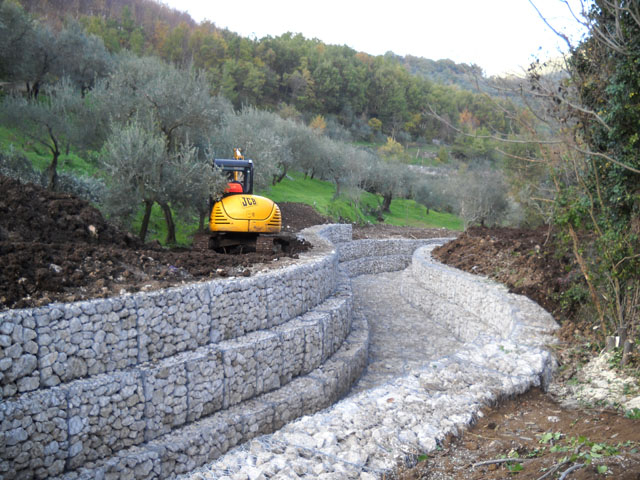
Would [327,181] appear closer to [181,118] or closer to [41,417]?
[181,118]

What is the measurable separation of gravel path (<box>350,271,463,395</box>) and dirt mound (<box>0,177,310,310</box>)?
135 inches

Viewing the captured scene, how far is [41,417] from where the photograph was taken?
18.3 ft

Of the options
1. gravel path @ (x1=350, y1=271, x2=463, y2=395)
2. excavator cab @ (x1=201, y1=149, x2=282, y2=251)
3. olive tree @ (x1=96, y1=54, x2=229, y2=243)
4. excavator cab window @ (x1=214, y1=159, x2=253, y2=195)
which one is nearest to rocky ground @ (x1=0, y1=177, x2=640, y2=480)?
excavator cab @ (x1=201, y1=149, x2=282, y2=251)

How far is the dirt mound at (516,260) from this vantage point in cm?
1259

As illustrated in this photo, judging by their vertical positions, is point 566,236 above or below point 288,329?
above

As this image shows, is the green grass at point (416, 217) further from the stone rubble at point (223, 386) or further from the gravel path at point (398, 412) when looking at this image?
the stone rubble at point (223, 386)

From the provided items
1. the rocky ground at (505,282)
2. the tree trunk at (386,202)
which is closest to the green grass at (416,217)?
the tree trunk at (386,202)

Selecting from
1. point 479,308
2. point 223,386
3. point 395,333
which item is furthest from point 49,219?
point 479,308

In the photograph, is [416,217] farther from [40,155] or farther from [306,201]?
[40,155]

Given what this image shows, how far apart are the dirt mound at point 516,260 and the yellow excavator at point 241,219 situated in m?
6.15

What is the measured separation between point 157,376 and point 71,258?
238 centimetres

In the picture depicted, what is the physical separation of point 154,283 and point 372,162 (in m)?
32.9

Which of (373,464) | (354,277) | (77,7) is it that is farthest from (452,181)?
(77,7)

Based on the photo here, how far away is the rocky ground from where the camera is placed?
→ 4.51m
